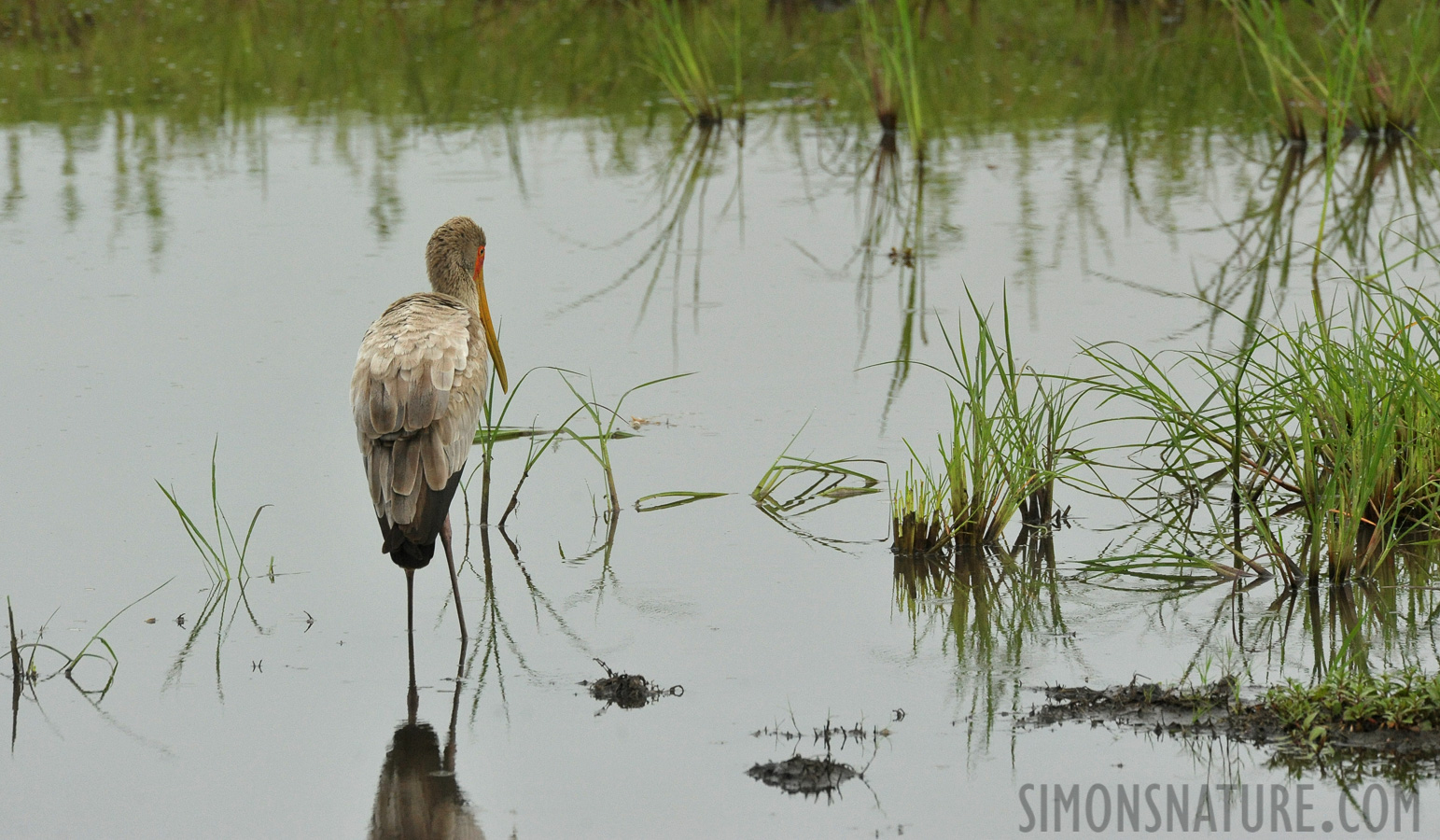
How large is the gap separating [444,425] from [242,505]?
1.51m

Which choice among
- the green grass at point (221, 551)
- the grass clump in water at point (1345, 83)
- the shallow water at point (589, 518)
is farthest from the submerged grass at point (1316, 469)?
the grass clump in water at point (1345, 83)

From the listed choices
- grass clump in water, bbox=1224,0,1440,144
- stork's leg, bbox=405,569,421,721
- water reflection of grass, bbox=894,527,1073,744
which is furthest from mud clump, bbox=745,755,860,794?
grass clump in water, bbox=1224,0,1440,144

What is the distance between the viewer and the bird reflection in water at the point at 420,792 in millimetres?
3879

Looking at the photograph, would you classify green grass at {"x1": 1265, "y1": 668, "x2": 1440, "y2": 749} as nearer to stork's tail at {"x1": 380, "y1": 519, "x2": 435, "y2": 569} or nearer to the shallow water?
the shallow water

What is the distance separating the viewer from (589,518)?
609cm

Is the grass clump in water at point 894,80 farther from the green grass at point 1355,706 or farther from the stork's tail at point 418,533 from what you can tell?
the green grass at point 1355,706

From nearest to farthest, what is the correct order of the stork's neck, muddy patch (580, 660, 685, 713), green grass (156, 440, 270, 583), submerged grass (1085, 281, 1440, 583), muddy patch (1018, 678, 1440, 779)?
muddy patch (1018, 678, 1440, 779) < muddy patch (580, 660, 685, 713) < submerged grass (1085, 281, 1440, 583) < green grass (156, 440, 270, 583) < the stork's neck

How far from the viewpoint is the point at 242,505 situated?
20.1ft

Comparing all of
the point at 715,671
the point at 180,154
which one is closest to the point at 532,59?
the point at 180,154

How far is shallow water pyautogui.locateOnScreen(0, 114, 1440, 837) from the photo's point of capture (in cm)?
409

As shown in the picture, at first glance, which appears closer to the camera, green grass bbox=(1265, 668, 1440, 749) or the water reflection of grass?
green grass bbox=(1265, 668, 1440, 749)

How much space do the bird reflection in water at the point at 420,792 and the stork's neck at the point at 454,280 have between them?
2.49m

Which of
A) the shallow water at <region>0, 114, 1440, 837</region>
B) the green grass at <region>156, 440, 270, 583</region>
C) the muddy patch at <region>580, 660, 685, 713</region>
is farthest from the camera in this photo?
the green grass at <region>156, 440, 270, 583</region>

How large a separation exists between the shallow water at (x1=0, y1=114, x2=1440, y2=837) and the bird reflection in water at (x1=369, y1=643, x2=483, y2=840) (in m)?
0.03
